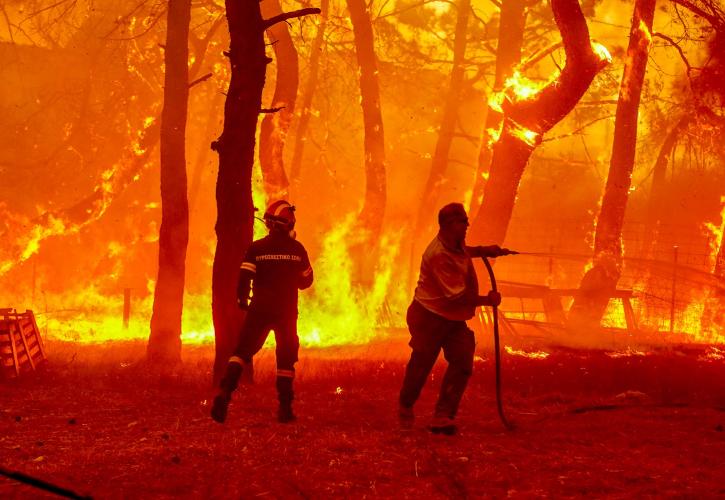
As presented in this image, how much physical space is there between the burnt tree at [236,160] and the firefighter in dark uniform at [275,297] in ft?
6.40

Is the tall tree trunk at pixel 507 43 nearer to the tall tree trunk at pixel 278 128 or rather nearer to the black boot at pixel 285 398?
the tall tree trunk at pixel 278 128

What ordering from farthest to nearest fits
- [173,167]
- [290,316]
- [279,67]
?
[279,67] < [173,167] < [290,316]

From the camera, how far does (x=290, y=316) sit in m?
7.88

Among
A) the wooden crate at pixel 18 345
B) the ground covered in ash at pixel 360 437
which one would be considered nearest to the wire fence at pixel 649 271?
the ground covered in ash at pixel 360 437

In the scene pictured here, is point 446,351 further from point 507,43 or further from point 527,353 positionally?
point 507,43

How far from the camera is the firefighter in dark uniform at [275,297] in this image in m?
7.73

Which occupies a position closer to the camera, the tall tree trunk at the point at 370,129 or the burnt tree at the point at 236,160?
the burnt tree at the point at 236,160

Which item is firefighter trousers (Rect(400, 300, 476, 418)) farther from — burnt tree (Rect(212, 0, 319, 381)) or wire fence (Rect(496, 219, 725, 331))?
wire fence (Rect(496, 219, 725, 331))

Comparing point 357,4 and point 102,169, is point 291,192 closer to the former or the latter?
point 102,169

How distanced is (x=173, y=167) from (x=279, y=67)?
15.8 ft

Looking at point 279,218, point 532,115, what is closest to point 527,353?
point 532,115

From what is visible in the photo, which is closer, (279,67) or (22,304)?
(279,67)

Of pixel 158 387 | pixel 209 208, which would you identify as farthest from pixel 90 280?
pixel 158 387

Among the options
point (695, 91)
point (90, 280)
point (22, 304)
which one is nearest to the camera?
point (695, 91)
